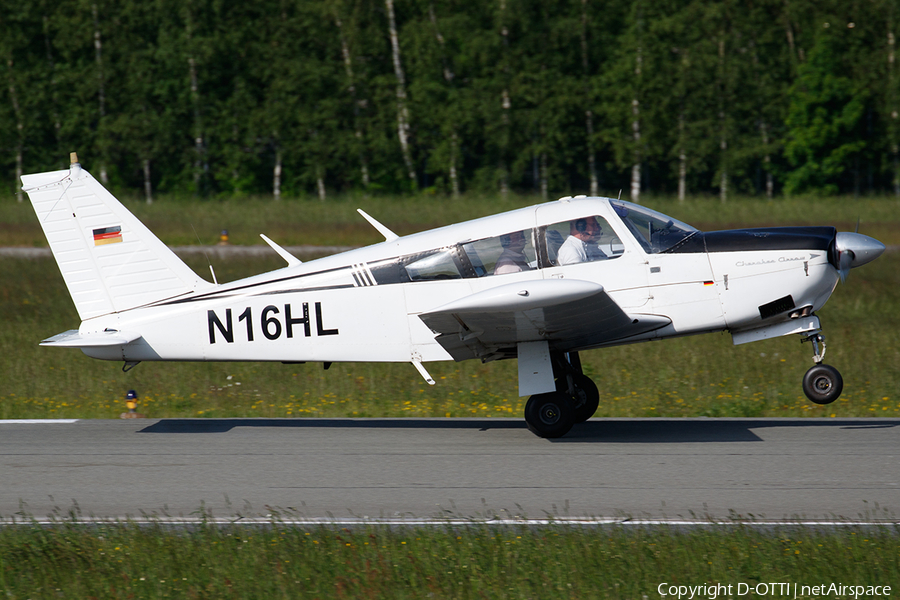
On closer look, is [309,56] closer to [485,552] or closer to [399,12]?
[399,12]

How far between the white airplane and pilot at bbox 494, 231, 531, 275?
0.01 meters

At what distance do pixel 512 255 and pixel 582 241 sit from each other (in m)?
0.66

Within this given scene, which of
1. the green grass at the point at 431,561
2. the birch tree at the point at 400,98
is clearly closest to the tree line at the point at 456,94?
the birch tree at the point at 400,98

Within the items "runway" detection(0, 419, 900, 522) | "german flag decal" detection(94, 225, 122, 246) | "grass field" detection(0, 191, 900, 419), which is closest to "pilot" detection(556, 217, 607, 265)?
"runway" detection(0, 419, 900, 522)

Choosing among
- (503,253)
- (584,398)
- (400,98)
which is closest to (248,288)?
(503,253)

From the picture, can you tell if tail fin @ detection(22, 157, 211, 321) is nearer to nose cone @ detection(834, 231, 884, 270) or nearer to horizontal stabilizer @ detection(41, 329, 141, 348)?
horizontal stabilizer @ detection(41, 329, 141, 348)

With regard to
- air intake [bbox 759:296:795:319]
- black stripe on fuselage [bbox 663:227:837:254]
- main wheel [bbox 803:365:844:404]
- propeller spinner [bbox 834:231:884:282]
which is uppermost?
black stripe on fuselage [bbox 663:227:837:254]

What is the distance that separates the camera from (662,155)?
3888 cm

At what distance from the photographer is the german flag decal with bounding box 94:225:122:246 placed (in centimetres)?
941

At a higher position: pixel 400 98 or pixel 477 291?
pixel 400 98

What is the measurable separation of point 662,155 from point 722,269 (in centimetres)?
3170

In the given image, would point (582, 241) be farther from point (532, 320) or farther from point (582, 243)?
point (532, 320)

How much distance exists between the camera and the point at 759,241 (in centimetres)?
843

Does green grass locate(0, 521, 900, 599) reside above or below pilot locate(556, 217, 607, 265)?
below
